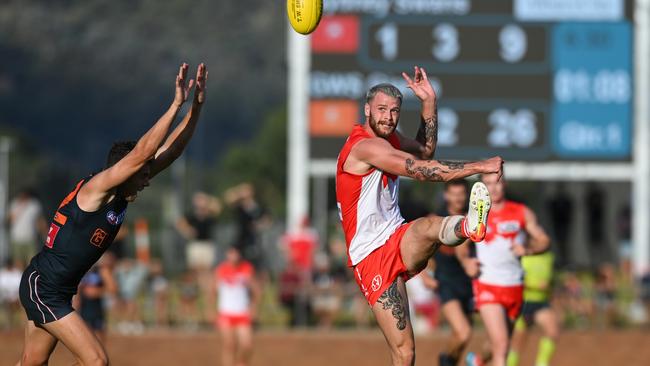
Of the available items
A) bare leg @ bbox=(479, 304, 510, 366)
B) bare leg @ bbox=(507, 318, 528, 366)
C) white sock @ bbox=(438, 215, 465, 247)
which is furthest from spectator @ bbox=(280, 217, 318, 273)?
white sock @ bbox=(438, 215, 465, 247)

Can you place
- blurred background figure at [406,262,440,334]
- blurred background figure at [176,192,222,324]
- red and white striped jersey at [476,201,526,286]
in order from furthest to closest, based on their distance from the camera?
blurred background figure at [176,192,222,324], blurred background figure at [406,262,440,334], red and white striped jersey at [476,201,526,286]

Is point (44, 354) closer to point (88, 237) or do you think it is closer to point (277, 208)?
point (88, 237)

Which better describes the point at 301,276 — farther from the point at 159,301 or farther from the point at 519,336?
the point at 519,336

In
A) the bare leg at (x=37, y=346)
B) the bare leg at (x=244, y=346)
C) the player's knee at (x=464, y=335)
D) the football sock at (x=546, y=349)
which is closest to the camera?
the bare leg at (x=37, y=346)

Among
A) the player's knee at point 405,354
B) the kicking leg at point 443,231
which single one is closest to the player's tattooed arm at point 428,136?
the kicking leg at point 443,231

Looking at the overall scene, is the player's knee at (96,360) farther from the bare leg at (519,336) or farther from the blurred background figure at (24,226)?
the blurred background figure at (24,226)

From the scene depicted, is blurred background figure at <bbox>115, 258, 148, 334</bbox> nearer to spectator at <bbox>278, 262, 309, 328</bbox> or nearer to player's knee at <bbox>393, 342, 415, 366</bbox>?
spectator at <bbox>278, 262, 309, 328</bbox>

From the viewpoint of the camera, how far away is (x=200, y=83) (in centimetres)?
1016

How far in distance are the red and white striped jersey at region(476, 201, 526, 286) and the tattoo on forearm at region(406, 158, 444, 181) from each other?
3.24 m

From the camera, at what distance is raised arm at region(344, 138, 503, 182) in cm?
934

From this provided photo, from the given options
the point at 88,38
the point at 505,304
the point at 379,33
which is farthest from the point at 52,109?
the point at 505,304

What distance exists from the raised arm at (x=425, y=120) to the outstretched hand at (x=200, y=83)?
1587mm

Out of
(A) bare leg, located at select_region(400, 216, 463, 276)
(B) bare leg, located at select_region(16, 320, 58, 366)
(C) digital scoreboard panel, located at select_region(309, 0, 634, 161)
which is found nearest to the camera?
(A) bare leg, located at select_region(400, 216, 463, 276)

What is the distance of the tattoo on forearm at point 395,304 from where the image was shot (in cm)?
986
